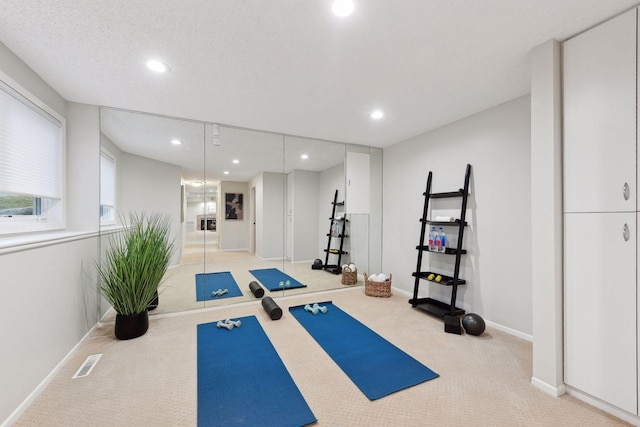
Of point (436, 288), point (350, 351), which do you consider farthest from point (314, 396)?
point (436, 288)

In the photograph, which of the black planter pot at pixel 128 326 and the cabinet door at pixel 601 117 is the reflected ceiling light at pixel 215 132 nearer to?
the black planter pot at pixel 128 326

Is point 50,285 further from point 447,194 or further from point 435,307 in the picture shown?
point 447,194

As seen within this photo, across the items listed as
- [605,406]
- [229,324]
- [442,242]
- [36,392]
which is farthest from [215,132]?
[605,406]

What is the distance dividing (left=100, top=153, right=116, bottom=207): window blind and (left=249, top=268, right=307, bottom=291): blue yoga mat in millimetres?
2074

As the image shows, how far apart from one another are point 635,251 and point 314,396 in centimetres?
218

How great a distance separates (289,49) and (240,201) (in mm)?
2752

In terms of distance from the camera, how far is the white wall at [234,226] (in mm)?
4020

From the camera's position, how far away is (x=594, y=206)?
1.68m

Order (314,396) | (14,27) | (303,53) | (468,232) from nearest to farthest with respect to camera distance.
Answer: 1. (14,27)
2. (314,396)
3. (303,53)
4. (468,232)

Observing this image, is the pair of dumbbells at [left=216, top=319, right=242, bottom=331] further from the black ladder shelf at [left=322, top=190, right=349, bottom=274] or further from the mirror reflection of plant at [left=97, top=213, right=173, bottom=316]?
the black ladder shelf at [left=322, top=190, right=349, bottom=274]

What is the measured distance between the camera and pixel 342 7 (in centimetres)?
150

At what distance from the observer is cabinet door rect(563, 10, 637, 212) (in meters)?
1.56

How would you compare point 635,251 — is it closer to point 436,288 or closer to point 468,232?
point 468,232

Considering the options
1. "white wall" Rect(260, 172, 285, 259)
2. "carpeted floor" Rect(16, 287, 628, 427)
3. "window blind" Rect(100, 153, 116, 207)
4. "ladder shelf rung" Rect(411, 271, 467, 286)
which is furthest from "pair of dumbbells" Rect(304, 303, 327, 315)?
"window blind" Rect(100, 153, 116, 207)
